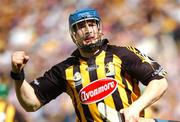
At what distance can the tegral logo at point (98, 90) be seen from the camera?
15.3 feet

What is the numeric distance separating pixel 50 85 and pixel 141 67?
766mm

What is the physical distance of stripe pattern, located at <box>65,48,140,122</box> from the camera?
183 inches

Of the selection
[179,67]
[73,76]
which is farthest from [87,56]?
[179,67]

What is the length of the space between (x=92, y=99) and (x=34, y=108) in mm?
583

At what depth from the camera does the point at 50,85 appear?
4980mm

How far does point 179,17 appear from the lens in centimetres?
1005

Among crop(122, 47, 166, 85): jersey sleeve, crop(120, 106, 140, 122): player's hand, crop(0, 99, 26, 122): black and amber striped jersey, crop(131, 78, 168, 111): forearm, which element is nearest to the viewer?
crop(120, 106, 140, 122): player's hand

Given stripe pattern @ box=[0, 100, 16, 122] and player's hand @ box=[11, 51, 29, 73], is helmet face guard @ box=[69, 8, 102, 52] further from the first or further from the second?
stripe pattern @ box=[0, 100, 16, 122]

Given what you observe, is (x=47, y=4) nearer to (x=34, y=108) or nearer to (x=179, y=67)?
(x=179, y=67)

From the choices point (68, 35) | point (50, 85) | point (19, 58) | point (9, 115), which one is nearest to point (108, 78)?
point (50, 85)

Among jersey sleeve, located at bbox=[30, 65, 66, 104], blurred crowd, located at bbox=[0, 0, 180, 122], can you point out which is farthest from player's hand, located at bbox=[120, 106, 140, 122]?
blurred crowd, located at bbox=[0, 0, 180, 122]

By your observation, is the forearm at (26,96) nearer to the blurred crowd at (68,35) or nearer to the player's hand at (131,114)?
the player's hand at (131,114)

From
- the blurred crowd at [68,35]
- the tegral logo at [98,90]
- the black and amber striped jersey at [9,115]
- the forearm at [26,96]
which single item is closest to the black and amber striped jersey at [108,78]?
the tegral logo at [98,90]

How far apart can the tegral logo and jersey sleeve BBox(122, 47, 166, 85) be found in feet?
0.49
